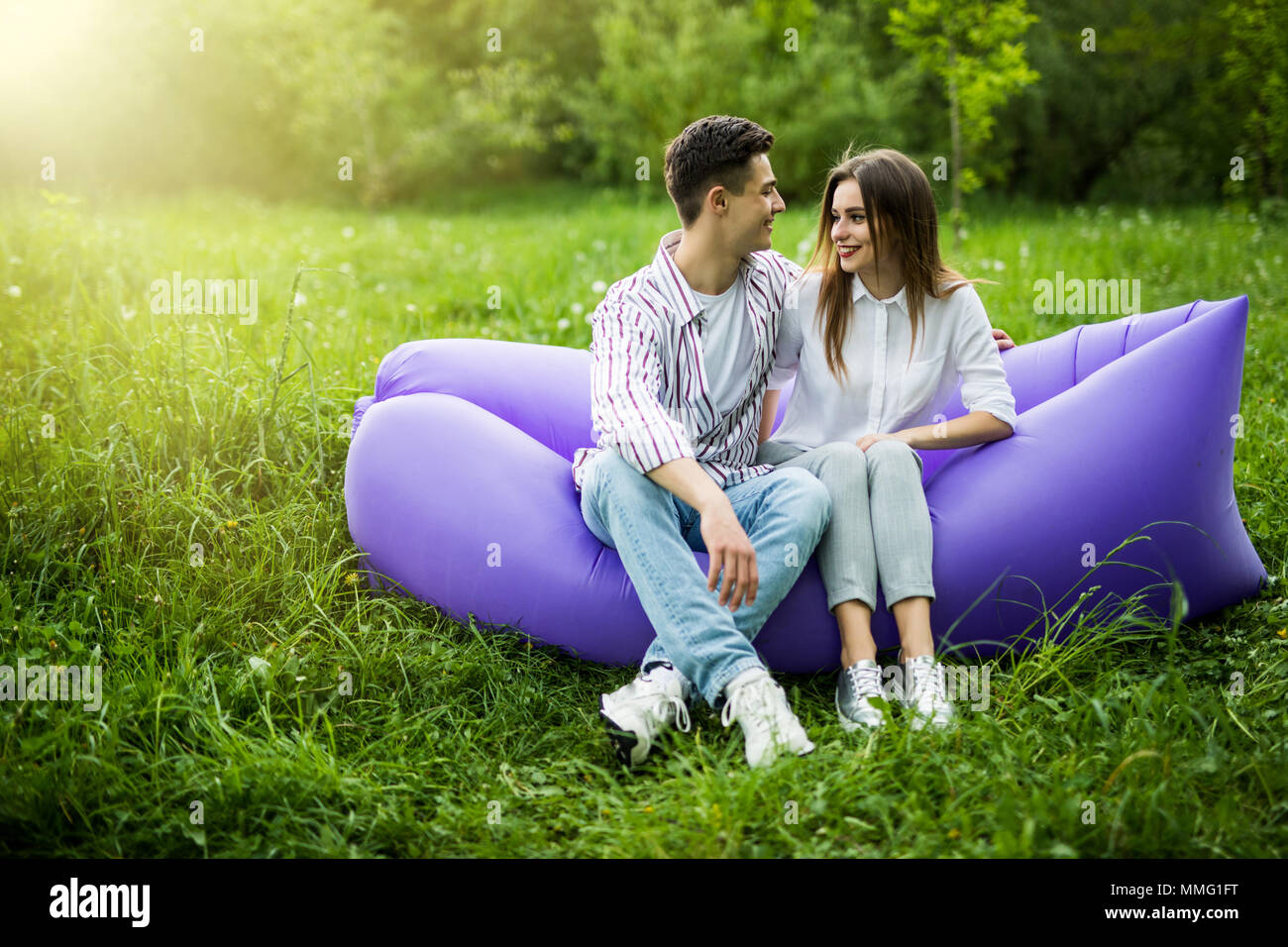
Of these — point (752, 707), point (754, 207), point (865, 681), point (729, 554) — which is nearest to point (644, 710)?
point (752, 707)

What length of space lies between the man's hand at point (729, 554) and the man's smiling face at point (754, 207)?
66cm

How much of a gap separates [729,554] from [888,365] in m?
0.77

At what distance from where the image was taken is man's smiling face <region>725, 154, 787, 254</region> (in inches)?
86.7

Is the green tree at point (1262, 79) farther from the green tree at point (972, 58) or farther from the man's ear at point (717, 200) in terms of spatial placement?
the man's ear at point (717, 200)

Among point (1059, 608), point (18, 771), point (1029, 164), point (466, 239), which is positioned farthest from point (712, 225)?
point (1029, 164)

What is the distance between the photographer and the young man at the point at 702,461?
1892 mm

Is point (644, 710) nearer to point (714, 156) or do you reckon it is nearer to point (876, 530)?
point (876, 530)

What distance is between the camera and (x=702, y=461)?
229cm

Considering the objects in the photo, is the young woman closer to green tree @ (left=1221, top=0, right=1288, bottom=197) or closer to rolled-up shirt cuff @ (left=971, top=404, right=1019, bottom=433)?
rolled-up shirt cuff @ (left=971, top=404, right=1019, bottom=433)

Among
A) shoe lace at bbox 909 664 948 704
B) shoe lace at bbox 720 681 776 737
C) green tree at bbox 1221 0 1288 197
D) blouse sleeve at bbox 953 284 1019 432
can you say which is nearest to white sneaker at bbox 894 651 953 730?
shoe lace at bbox 909 664 948 704

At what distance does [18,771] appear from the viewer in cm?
180
